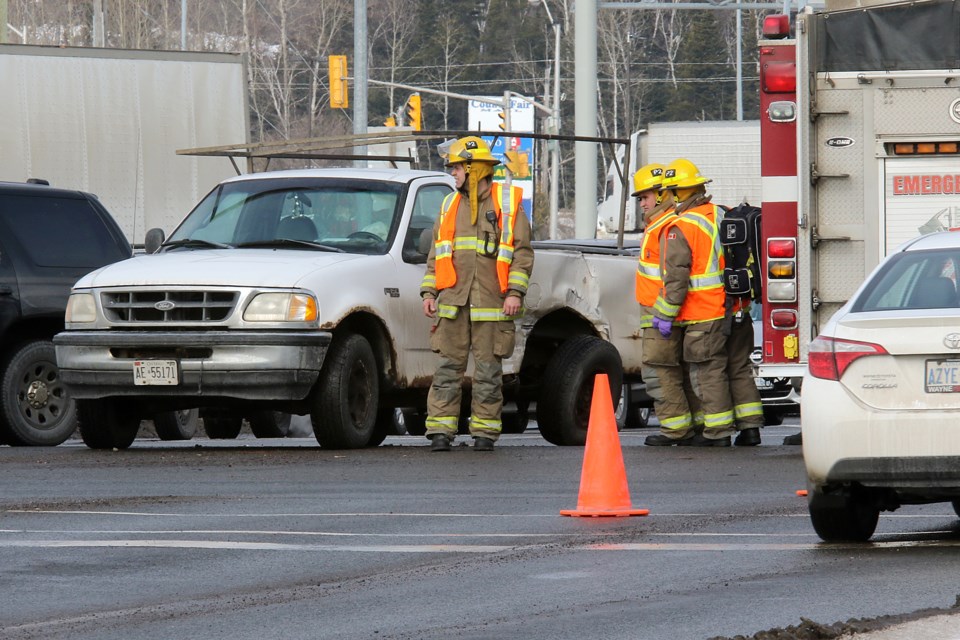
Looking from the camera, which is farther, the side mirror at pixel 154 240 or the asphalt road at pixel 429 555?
the side mirror at pixel 154 240

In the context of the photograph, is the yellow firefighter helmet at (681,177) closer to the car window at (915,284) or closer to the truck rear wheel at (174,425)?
the truck rear wheel at (174,425)

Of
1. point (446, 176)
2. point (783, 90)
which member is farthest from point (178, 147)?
point (783, 90)

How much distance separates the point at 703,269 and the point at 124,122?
413 inches

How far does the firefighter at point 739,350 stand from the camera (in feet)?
46.2

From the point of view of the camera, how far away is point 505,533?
28.9ft

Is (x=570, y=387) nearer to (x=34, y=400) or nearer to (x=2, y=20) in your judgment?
(x=34, y=400)

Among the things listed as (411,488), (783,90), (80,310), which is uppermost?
(783,90)

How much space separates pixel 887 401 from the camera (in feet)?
26.1

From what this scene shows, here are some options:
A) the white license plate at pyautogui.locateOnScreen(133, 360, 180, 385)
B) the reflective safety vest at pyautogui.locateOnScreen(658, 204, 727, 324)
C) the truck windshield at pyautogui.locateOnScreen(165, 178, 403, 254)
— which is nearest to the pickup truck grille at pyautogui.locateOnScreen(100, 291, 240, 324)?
the white license plate at pyautogui.locateOnScreen(133, 360, 180, 385)

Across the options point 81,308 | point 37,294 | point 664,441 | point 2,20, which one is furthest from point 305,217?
point 2,20

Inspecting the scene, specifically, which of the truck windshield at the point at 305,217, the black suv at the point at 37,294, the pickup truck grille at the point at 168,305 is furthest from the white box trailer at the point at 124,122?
the pickup truck grille at the point at 168,305

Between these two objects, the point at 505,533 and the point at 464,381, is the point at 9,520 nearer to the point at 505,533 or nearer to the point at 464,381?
the point at 505,533

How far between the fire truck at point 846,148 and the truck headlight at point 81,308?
4300mm

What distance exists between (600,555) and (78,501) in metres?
3.32
